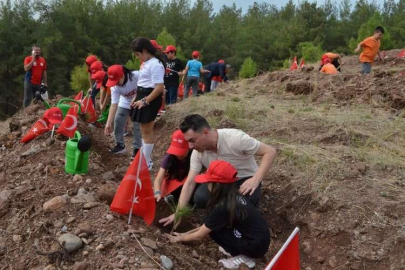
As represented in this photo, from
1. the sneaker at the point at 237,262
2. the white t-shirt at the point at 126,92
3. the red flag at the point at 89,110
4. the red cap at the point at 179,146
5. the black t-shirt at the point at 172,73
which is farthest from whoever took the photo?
the black t-shirt at the point at 172,73

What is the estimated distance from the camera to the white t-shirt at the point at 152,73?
416 cm

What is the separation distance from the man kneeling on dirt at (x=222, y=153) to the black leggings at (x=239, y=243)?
29cm

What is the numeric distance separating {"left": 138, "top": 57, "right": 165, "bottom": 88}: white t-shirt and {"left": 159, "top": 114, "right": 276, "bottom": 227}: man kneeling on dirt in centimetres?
115

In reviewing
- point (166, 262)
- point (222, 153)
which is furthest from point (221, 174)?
point (166, 262)

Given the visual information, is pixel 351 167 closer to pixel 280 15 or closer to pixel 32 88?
pixel 32 88

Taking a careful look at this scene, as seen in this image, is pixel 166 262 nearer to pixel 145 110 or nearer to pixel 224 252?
pixel 224 252

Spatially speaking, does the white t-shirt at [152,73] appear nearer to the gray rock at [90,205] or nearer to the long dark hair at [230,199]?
the gray rock at [90,205]

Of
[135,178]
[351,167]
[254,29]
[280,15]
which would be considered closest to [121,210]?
[135,178]

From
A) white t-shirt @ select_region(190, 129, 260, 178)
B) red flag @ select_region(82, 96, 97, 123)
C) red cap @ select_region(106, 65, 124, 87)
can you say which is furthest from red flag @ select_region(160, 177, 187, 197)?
red flag @ select_region(82, 96, 97, 123)

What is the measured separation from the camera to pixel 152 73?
164 inches

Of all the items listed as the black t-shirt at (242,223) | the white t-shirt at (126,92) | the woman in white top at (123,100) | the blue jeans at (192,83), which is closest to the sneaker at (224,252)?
the black t-shirt at (242,223)

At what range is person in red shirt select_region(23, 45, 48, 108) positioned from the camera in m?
8.02

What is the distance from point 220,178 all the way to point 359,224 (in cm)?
125

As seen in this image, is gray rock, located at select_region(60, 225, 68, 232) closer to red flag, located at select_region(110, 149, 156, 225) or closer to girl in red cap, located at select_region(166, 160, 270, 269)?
red flag, located at select_region(110, 149, 156, 225)
